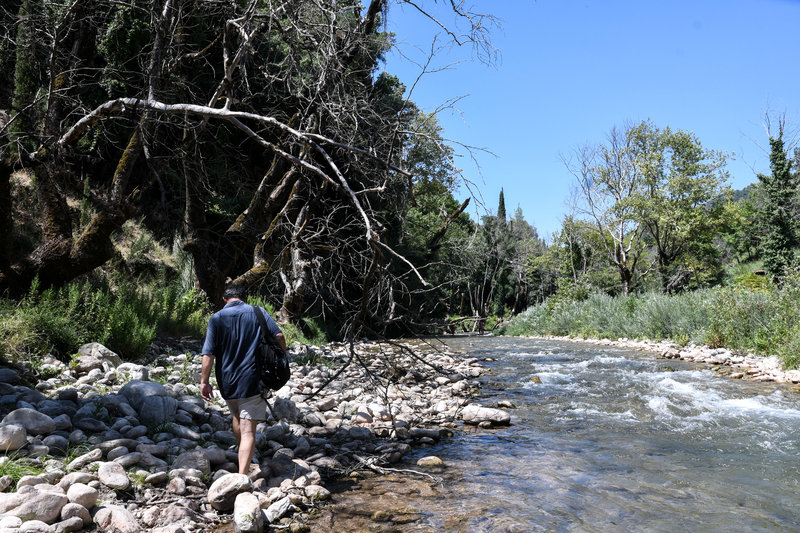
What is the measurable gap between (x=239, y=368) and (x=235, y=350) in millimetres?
144

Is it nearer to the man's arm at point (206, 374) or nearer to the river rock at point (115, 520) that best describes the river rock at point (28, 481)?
the river rock at point (115, 520)

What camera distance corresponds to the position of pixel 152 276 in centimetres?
1056

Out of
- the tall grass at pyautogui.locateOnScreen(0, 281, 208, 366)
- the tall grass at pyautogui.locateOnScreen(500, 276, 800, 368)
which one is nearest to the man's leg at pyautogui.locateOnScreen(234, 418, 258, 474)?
the tall grass at pyautogui.locateOnScreen(0, 281, 208, 366)

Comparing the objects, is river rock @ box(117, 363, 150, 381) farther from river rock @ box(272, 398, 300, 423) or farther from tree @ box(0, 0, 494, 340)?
tree @ box(0, 0, 494, 340)

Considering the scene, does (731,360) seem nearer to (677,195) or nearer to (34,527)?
(34,527)

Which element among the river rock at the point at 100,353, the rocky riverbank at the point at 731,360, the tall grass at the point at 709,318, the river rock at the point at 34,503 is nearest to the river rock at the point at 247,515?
the river rock at the point at 34,503

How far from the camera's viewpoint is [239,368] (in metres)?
Result: 3.82

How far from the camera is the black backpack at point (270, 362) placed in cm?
384

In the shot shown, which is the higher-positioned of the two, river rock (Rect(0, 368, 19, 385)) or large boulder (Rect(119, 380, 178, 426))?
river rock (Rect(0, 368, 19, 385))

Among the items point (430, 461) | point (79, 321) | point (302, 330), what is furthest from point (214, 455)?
point (302, 330)

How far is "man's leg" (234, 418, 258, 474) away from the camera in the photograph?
3.69 metres

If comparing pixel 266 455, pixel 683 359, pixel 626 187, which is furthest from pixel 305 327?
pixel 626 187

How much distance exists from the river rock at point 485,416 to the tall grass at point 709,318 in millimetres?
6157

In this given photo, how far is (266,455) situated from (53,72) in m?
6.03
